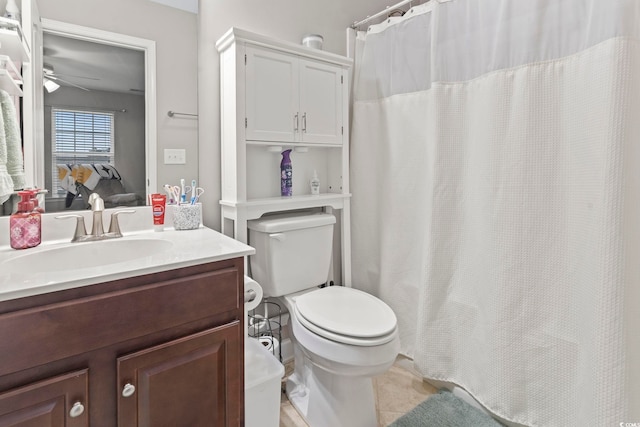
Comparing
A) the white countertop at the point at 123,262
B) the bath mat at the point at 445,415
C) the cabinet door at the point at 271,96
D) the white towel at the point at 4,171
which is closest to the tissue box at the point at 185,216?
the white countertop at the point at 123,262

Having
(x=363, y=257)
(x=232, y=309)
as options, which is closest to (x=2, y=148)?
(x=232, y=309)

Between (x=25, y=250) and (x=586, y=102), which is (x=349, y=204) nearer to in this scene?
(x=586, y=102)

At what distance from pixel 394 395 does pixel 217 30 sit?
1.91 meters

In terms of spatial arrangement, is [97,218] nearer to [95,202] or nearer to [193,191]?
[95,202]

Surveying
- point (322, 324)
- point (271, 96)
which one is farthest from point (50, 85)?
point (322, 324)

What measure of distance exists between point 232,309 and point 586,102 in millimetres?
1378

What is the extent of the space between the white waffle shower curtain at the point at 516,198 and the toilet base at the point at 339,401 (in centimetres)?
40

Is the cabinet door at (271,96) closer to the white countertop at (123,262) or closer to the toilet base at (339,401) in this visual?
the white countertop at (123,262)

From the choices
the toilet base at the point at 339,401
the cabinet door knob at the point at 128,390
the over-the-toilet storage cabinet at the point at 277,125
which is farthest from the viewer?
the over-the-toilet storage cabinet at the point at 277,125

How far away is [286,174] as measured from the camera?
1763mm

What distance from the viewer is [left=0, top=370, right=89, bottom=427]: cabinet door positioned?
2.49ft

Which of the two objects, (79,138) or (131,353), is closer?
(131,353)

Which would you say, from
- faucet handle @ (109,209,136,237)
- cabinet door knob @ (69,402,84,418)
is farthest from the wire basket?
cabinet door knob @ (69,402,84,418)

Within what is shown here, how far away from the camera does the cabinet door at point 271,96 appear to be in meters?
1.51
